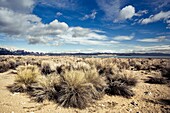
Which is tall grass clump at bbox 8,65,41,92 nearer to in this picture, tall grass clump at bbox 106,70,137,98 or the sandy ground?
the sandy ground

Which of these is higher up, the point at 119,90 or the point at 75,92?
the point at 75,92

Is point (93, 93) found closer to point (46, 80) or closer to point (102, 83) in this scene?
point (102, 83)

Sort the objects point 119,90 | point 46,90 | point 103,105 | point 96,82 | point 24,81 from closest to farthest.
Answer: point 103,105 < point 46,90 < point 96,82 < point 119,90 < point 24,81

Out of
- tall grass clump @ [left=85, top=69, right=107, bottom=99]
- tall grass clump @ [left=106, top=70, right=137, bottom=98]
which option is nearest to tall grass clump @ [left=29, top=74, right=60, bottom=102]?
tall grass clump @ [left=85, top=69, right=107, bottom=99]

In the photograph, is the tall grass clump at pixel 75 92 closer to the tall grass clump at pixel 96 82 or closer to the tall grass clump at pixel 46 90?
the tall grass clump at pixel 46 90

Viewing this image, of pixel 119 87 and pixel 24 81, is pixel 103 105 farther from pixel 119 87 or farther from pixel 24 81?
pixel 24 81

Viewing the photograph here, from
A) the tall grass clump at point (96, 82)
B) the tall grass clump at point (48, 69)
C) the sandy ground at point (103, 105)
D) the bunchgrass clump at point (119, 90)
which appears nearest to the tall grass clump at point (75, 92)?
the sandy ground at point (103, 105)

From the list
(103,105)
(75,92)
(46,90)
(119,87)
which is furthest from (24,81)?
(119,87)

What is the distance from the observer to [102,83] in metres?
8.77

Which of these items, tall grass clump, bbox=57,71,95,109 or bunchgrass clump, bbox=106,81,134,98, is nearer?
tall grass clump, bbox=57,71,95,109

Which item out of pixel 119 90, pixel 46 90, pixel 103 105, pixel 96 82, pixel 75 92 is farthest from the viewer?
pixel 119 90

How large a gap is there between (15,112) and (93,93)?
130 inches

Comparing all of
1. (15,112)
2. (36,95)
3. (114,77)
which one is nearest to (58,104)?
(36,95)

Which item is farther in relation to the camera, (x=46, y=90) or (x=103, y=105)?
(x=46, y=90)
